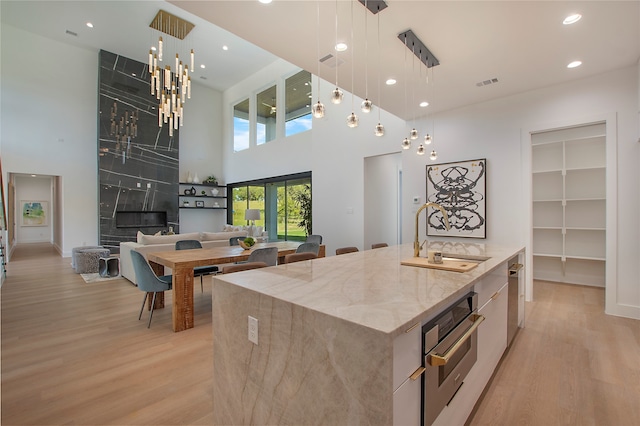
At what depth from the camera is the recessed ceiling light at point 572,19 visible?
2499mm

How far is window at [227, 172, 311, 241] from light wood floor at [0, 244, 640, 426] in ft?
14.6

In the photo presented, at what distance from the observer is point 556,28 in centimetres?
268

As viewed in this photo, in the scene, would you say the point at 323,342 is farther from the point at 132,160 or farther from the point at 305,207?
A: the point at 132,160

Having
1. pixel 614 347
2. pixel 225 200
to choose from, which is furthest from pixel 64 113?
pixel 614 347

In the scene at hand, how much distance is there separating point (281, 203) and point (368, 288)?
7.47 metres

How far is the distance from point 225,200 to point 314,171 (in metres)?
5.08

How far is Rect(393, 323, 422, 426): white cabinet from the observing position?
0.93m

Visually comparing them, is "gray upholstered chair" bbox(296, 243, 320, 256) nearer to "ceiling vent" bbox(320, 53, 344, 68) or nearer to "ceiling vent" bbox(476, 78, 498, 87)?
"ceiling vent" bbox(320, 53, 344, 68)

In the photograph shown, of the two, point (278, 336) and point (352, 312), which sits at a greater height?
point (352, 312)

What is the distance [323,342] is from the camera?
1032 millimetres

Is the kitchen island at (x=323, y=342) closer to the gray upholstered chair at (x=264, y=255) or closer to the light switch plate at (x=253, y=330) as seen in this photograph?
the light switch plate at (x=253, y=330)

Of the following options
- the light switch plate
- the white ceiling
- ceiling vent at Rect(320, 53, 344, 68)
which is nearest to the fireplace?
the white ceiling

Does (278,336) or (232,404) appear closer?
(278,336)

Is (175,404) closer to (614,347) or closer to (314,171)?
(614,347)
